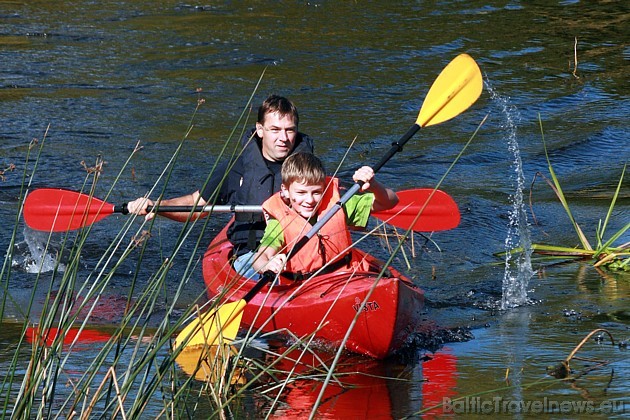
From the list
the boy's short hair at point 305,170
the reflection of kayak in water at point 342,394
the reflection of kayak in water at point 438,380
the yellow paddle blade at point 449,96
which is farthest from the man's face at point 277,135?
the reflection of kayak in water at point 438,380

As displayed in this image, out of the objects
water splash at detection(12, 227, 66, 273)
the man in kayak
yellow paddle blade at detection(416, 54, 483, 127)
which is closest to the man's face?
the man in kayak

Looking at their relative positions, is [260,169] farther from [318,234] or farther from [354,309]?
→ [354,309]

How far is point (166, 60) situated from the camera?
11.1 metres

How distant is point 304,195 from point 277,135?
74 cm

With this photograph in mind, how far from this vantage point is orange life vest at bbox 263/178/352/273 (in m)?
4.80

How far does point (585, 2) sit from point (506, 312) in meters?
9.37

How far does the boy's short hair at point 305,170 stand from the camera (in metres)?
4.61

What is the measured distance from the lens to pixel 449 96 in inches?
218

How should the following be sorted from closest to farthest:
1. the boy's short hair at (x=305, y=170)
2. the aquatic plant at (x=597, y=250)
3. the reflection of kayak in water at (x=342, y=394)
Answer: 1. the reflection of kayak in water at (x=342, y=394)
2. the boy's short hair at (x=305, y=170)
3. the aquatic plant at (x=597, y=250)

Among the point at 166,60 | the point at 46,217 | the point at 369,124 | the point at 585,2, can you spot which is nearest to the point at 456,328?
the point at 46,217

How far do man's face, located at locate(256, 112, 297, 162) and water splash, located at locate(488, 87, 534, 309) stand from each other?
4.78ft

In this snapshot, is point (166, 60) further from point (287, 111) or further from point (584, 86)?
point (287, 111)

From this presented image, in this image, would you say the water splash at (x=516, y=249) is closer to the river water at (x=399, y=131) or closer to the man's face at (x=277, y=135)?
Result: the river water at (x=399, y=131)

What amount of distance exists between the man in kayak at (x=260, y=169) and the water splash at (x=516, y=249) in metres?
1.38
